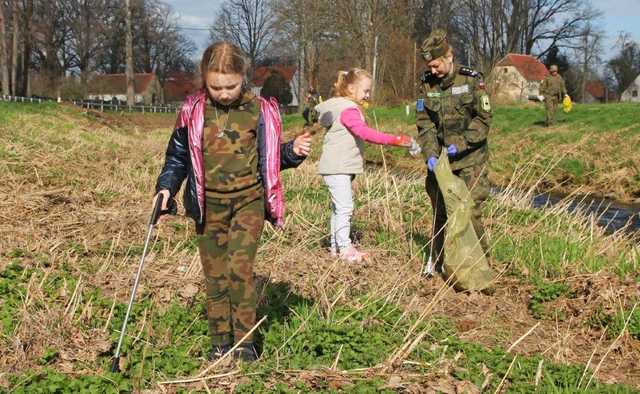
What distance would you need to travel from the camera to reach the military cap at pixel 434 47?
5.39m

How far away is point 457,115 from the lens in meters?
5.62

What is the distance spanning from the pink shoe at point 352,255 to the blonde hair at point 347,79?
1377 millimetres

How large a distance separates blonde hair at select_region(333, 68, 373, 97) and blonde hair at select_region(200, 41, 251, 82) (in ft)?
7.93

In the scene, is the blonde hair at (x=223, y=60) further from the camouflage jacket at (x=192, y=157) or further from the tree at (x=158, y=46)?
the tree at (x=158, y=46)

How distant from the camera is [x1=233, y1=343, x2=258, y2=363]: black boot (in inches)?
150

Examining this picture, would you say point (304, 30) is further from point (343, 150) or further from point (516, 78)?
point (343, 150)

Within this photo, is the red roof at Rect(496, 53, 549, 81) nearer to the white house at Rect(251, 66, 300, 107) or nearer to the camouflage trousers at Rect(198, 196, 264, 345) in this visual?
the white house at Rect(251, 66, 300, 107)

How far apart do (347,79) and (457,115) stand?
3.43 ft

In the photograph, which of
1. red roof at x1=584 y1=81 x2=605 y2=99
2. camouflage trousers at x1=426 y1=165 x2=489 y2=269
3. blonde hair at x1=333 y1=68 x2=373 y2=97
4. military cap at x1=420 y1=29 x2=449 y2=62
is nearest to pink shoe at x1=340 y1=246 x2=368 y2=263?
camouflage trousers at x1=426 y1=165 x2=489 y2=269

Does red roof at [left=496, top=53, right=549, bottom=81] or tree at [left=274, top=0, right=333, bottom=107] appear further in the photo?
red roof at [left=496, top=53, right=549, bottom=81]

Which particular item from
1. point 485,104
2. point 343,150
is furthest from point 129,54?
point 485,104

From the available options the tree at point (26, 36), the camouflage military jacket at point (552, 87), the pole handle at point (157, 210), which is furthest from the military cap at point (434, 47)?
the tree at point (26, 36)

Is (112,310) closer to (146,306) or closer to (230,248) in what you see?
(146,306)

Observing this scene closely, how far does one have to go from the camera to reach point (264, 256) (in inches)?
225
